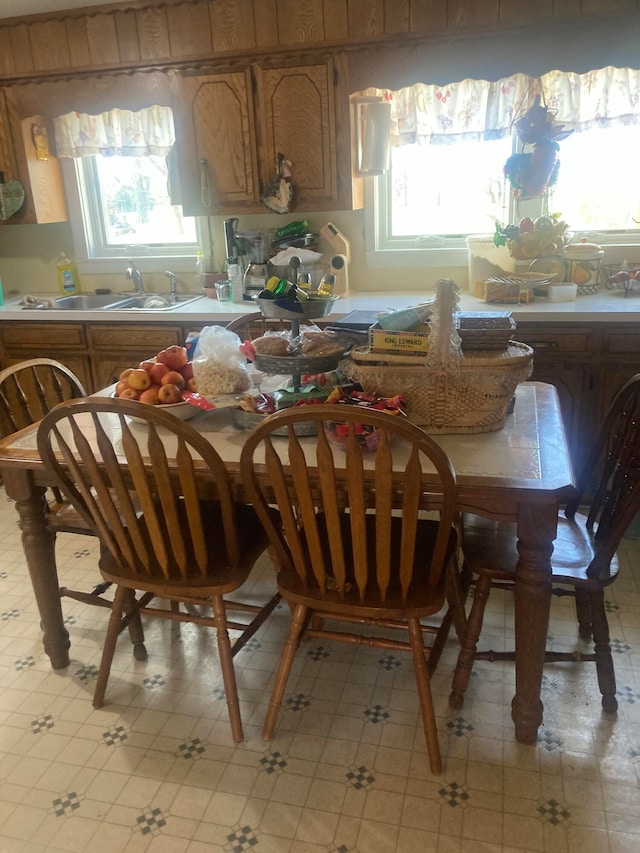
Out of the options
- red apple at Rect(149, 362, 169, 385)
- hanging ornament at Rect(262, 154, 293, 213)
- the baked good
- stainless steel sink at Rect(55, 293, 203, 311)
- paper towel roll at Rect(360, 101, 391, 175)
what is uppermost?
paper towel roll at Rect(360, 101, 391, 175)

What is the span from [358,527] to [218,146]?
7.82 ft

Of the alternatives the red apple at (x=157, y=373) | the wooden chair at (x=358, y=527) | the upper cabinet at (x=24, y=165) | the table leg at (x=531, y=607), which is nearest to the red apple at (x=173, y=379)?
the red apple at (x=157, y=373)

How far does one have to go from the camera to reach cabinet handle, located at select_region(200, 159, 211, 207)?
3.24 m

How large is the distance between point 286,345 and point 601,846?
1.36 metres

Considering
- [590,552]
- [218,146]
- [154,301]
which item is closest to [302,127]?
[218,146]

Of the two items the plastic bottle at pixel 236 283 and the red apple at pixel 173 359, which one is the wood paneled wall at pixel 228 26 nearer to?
the plastic bottle at pixel 236 283

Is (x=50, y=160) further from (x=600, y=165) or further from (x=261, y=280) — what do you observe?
(x=600, y=165)

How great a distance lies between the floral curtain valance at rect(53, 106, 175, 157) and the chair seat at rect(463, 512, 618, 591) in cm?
266

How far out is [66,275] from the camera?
12.6 feet

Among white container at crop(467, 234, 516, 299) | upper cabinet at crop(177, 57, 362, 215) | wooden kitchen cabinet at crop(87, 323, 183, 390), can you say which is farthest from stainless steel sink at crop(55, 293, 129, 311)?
white container at crop(467, 234, 516, 299)

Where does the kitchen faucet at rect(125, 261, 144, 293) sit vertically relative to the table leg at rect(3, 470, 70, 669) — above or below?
above

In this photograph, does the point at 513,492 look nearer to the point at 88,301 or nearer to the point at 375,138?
the point at 375,138

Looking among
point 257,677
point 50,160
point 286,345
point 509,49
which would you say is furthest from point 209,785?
point 50,160

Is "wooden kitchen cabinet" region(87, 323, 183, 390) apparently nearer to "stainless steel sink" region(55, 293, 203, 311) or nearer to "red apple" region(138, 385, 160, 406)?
"stainless steel sink" region(55, 293, 203, 311)
